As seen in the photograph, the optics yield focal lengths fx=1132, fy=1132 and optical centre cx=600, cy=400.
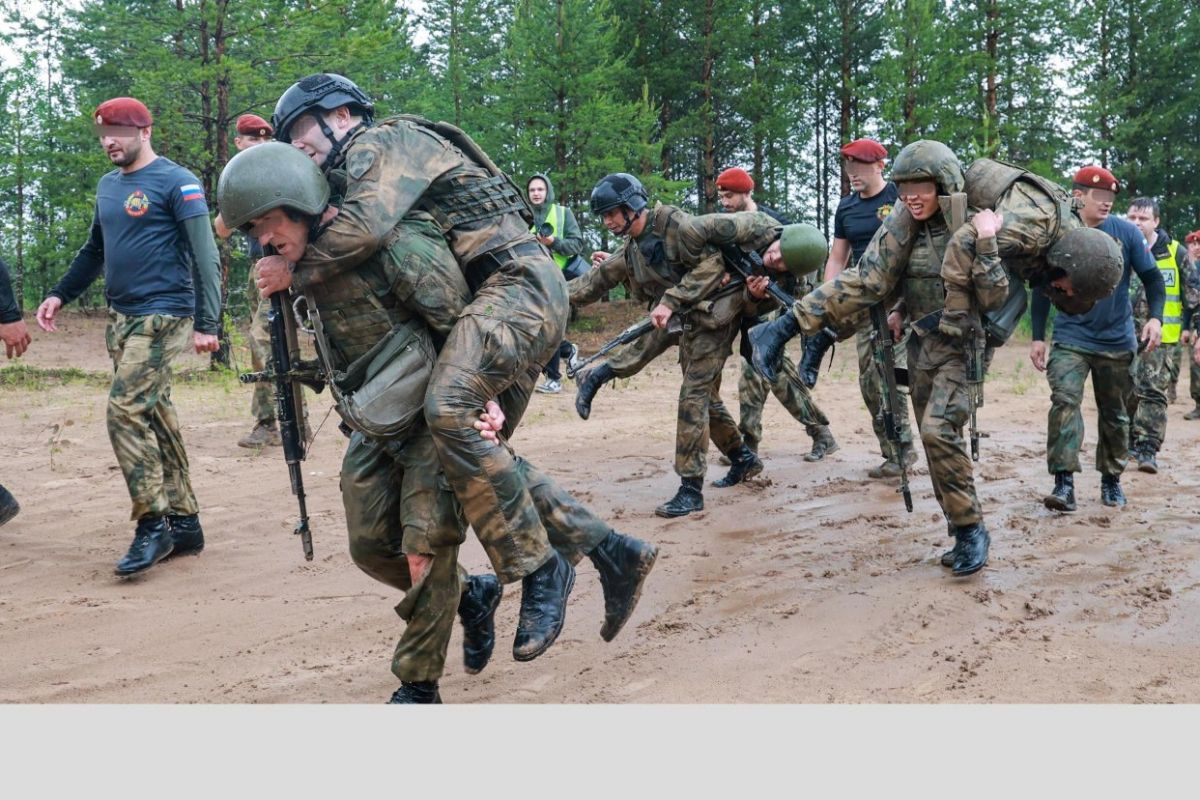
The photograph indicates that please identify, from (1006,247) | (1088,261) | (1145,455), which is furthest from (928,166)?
(1145,455)

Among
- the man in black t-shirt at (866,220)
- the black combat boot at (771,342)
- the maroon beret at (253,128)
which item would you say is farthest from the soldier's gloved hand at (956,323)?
the maroon beret at (253,128)

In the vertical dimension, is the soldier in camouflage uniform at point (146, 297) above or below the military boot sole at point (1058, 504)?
above

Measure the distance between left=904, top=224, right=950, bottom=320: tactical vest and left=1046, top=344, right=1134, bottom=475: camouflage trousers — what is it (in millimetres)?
1742

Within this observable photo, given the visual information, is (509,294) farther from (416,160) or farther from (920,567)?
(920,567)

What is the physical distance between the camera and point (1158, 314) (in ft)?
24.8

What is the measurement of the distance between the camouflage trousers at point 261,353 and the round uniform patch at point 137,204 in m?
2.40

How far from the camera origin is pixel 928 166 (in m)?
5.71

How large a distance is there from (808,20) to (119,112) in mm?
24043

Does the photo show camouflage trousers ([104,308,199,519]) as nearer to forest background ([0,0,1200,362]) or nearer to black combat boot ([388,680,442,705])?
black combat boot ([388,680,442,705])

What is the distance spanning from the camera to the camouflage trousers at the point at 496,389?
3867 mm

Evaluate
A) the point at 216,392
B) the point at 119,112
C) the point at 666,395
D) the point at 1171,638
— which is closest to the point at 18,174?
the point at 216,392

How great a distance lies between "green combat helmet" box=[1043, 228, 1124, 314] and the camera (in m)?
5.76

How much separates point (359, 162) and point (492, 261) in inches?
23.1

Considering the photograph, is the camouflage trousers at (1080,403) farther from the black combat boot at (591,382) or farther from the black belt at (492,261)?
the black belt at (492,261)
